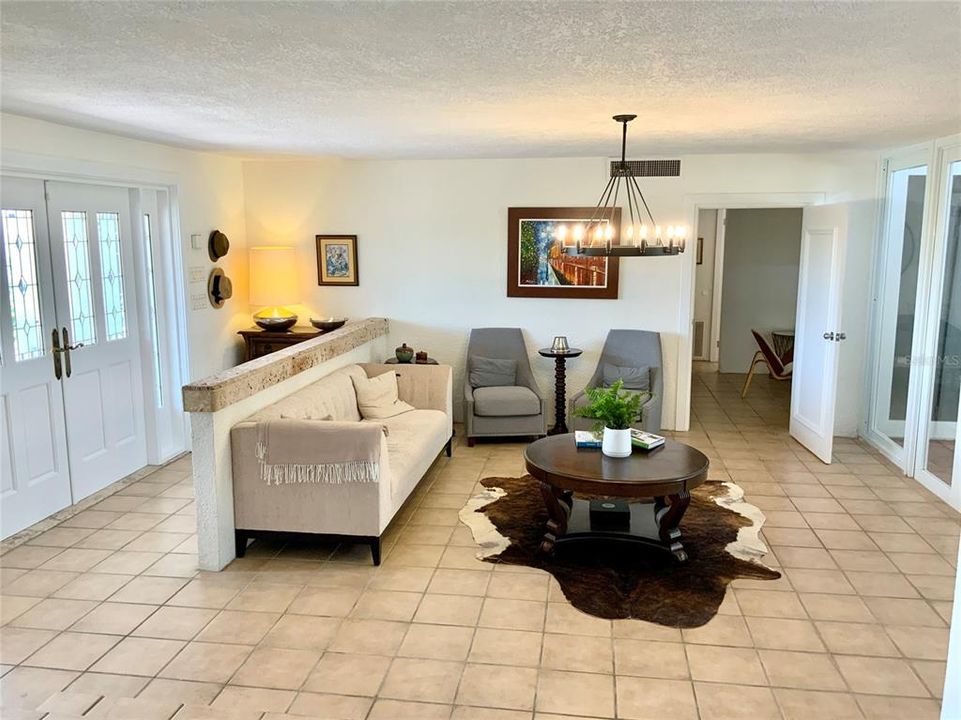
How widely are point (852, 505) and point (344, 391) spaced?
3.26 metres

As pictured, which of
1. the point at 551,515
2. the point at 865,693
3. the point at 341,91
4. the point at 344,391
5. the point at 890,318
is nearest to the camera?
the point at 865,693

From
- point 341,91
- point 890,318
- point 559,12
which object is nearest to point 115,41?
point 341,91

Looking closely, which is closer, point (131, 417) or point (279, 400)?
point (279, 400)

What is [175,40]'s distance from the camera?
241cm

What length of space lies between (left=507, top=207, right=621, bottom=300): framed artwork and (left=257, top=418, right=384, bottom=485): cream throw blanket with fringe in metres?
2.98

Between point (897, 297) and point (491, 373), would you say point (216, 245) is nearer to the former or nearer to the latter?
point (491, 373)

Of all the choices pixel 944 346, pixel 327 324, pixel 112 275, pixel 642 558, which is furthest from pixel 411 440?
pixel 944 346

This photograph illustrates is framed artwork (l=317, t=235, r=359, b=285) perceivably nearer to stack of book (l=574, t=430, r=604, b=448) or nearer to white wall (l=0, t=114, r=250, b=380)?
white wall (l=0, t=114, r=250, b=380)

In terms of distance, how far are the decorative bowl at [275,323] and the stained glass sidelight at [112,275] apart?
1.37 meters

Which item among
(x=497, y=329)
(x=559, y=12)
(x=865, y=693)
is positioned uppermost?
(x=559, y=12)

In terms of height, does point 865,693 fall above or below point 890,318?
below

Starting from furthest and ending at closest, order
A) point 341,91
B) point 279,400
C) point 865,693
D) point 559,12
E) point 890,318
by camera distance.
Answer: point 890,318 < point 279,400 < point 341,91 < point 865,693 < point 559,12

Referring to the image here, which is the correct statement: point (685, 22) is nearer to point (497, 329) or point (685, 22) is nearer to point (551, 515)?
point (551, 515)

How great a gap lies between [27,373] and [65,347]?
320mm
